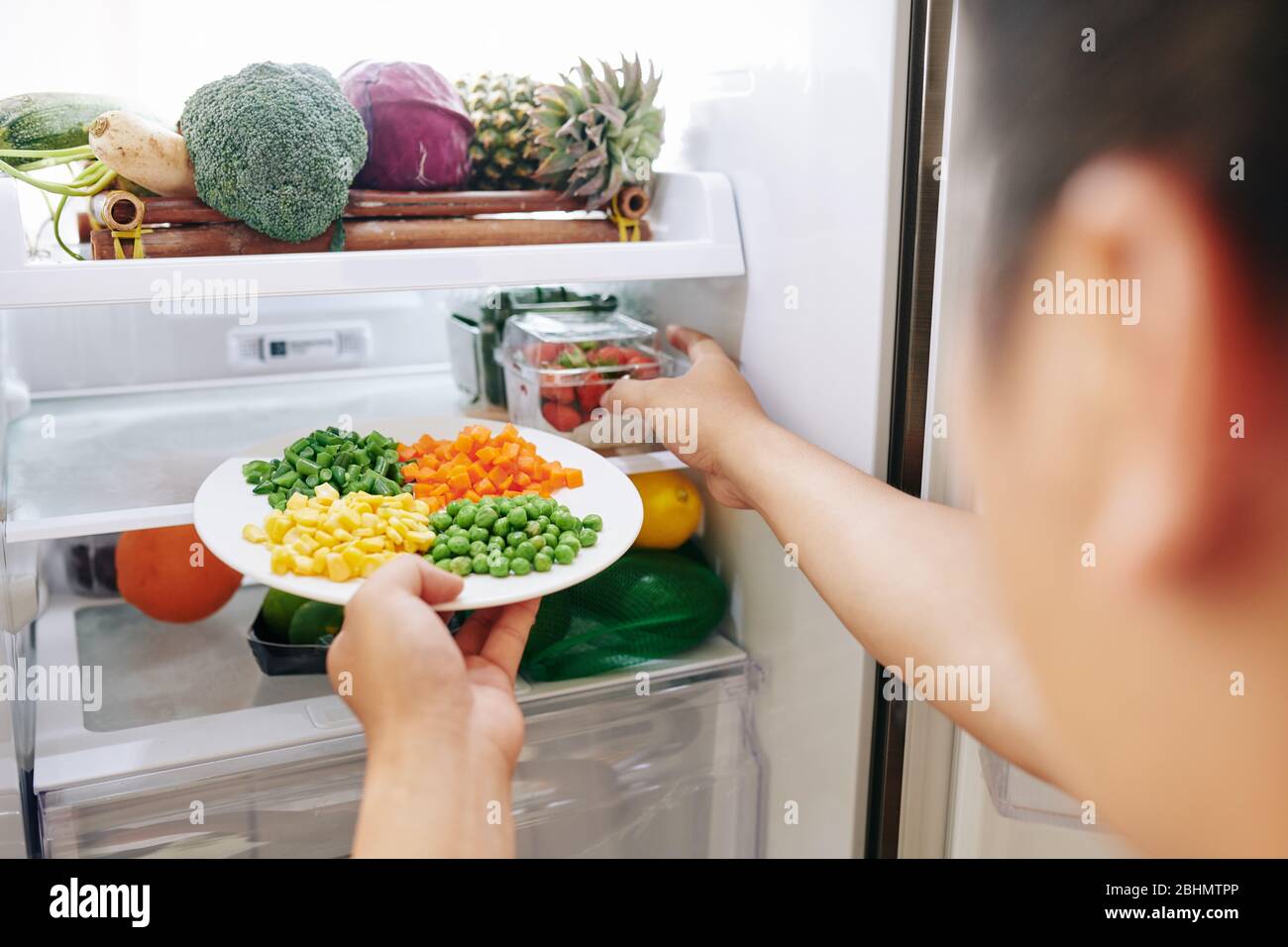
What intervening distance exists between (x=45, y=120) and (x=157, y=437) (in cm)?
35

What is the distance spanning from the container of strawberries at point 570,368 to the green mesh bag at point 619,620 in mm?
163

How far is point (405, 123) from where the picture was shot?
106 centimetres

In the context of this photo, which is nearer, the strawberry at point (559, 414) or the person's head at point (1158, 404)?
the person's head at point (1158, 404)

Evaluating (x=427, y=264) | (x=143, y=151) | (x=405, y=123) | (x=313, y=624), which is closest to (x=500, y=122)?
(x=405, y=123)

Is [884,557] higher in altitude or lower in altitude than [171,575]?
higher

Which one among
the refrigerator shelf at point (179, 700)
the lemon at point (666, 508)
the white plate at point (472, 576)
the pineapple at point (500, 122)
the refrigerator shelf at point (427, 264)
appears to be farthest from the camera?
the lemon at point (666, 508)

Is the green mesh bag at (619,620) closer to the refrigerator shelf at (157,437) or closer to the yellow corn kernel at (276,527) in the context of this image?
the refrigerator shelf at (157,437)

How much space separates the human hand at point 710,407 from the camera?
1032mm

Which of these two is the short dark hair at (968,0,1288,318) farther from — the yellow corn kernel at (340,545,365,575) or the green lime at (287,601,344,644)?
the green lime at (287,601,344,644)

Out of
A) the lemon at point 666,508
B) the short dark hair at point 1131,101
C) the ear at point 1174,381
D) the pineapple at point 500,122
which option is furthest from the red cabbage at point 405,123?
the ear at point 1174,381

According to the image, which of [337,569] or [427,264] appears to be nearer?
[337,569]

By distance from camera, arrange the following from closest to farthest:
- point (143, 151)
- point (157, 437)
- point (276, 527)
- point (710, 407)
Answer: point (276, 527) < point (143, 151) < point (710, 407) < point (157, 437)

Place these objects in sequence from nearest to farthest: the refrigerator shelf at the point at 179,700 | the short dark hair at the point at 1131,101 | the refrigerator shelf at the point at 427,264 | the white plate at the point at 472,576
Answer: the short dark hair at the point at 1131,101 → the white plate at the point at 472,576 → the refrigerator shelf at the point at 427,264 → the refrigerator shelf at the point at 179,700

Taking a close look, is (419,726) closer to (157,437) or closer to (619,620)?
(619,620)
